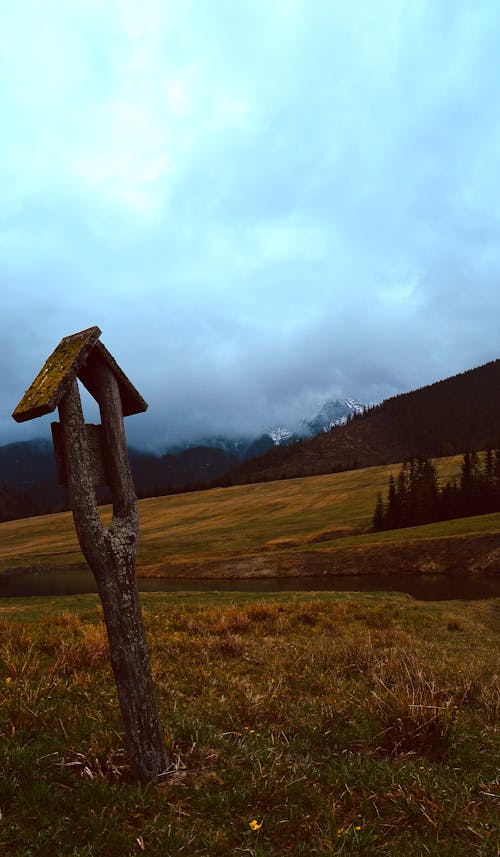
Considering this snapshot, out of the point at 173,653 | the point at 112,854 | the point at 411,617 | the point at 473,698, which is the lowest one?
the point at 411,617

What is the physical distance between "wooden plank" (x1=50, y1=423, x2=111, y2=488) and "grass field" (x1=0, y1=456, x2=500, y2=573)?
64.4 metres

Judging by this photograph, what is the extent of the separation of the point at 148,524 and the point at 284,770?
122 meters

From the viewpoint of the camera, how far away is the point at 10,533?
136 m

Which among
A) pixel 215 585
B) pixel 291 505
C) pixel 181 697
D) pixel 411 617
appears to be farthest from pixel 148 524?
pixel 181 697

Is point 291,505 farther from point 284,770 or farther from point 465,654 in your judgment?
point 284,770

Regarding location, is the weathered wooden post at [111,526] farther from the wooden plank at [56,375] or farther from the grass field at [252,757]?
the grass field at [252,757]

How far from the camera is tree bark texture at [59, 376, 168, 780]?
5.62 meters

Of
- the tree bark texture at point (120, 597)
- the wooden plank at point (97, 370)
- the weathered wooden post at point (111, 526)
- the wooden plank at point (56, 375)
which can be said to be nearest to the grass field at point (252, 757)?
the tree bark texture at point (120, 597)

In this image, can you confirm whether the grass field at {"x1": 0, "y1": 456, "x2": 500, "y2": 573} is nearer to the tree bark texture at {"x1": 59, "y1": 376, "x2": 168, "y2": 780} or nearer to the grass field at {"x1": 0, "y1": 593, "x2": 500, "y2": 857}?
the grass field at {"x1": 0, "y1": 593, "x2": 500, "y2": 857}

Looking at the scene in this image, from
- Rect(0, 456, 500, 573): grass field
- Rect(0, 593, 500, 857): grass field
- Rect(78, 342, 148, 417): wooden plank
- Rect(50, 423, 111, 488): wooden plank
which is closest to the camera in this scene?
Rect(0, 593, 500, 857): grass field

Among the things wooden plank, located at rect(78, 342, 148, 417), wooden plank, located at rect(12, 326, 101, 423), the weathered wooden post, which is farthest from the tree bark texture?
wooden plank, located at rect(78, 342, 148, 417)

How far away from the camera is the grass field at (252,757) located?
4.50 metres

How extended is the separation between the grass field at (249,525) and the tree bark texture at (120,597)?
6389 cm

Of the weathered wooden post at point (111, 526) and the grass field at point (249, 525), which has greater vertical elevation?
the weathered wooden post at point (111, 526)
